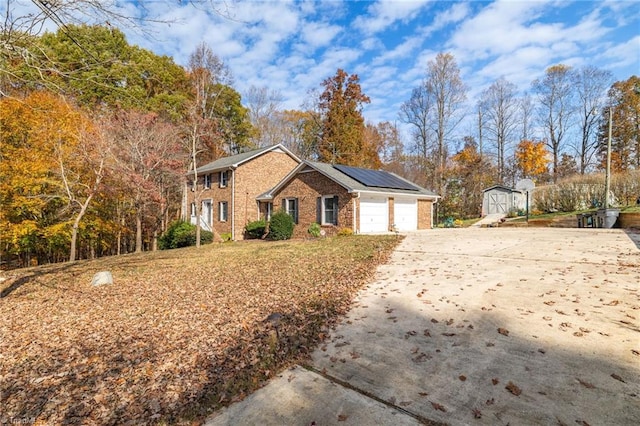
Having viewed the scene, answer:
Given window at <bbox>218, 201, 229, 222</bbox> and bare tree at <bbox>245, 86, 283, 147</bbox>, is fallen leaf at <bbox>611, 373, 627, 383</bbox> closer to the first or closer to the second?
window at <bbox>218, 201, 229, 222</bbox>

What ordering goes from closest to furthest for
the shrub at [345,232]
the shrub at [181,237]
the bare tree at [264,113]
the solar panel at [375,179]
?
the shrub at [345,232] → the solar panel at [375,179] → the shrub at [181,237] → the bare tree at [264,113]

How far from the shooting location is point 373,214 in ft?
53.9

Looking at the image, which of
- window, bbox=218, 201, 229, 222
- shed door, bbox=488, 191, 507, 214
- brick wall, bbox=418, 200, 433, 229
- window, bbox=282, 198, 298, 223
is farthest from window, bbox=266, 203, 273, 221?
shed door, bbox=488, 191, 507, 214

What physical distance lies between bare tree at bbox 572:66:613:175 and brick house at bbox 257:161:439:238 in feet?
73.3

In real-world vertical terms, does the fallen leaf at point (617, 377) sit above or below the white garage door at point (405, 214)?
below

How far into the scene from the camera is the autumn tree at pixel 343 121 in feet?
97.3

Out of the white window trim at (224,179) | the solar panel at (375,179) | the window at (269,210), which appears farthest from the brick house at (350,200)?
the white window trim at (224,179)

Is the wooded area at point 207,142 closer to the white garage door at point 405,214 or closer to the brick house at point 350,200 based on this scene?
the brick house at point 350,200

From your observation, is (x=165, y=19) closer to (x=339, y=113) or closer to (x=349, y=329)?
(x=349, y=329)

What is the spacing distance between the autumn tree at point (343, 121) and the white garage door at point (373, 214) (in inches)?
526

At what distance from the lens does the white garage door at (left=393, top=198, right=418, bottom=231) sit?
1775 cm

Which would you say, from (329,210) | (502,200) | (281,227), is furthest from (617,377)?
(502,200)

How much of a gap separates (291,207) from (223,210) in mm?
5477

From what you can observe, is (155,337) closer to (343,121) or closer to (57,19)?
(57,19)
